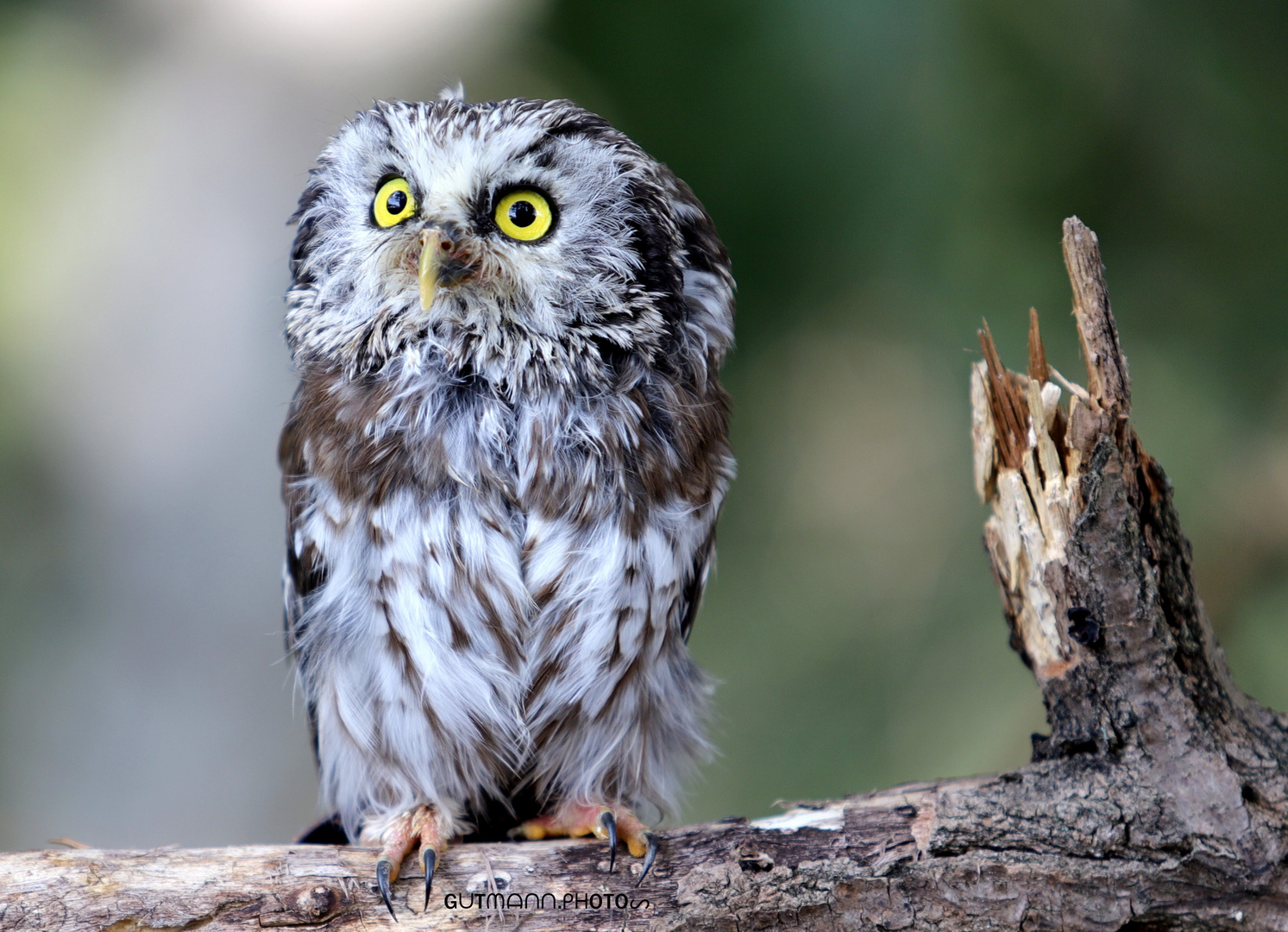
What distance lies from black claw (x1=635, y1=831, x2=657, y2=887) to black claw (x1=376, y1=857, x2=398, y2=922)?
432mm

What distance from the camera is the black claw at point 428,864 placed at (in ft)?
5.47

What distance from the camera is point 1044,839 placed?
1618 millimetres

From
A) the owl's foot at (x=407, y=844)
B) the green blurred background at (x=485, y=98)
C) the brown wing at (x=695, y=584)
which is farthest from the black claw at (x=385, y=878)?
the green blurred background at (x=485, y=98)

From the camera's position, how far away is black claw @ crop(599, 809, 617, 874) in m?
1.71

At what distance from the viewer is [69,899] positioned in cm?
155

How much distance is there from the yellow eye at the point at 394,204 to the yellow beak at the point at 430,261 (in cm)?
16

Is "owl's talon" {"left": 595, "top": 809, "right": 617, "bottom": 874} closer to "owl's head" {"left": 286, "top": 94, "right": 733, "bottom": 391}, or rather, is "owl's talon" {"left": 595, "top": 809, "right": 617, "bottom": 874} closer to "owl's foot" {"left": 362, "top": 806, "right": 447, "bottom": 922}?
"owl's foot" {"left": 362, "top": 806, "right": 447, "bottom": 922}

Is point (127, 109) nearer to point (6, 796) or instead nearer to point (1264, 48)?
point (6, 796)

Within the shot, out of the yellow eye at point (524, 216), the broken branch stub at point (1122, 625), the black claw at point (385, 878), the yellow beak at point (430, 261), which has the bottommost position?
the black claw at point (385, 878)

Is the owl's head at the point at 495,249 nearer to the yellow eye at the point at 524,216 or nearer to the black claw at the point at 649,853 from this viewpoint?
the yellow eye at the point at 524,216

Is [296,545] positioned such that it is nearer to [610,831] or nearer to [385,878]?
[385,878]

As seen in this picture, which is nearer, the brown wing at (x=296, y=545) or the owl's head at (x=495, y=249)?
the owl's head at (x=495, y=249)

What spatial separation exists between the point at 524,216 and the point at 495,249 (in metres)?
0.10

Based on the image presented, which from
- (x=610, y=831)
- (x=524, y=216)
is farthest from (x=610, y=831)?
(x=524, y=216)
